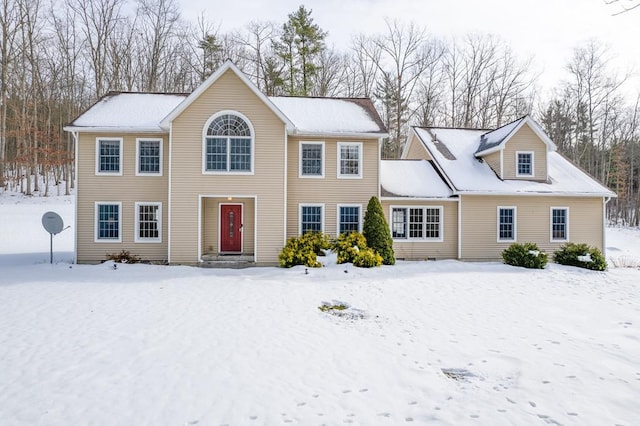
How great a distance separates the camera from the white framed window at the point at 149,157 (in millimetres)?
15164

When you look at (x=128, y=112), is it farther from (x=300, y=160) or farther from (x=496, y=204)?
(x=496, y=204)

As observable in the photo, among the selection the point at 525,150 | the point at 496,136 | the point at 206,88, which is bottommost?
the point at 525,150

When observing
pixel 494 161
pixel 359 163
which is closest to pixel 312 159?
pixel 359 163

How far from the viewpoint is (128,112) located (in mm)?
15914

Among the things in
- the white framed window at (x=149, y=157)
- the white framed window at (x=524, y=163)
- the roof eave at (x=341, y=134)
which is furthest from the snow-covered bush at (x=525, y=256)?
the white framed window at (x=149, y=157)

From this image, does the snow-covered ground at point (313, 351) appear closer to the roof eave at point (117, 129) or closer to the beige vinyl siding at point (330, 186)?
the beige vinyl siding at point (330, 186)

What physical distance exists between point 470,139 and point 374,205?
9.33 m

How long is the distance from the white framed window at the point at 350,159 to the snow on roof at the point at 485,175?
471cm

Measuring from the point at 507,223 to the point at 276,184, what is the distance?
11283 millimetres

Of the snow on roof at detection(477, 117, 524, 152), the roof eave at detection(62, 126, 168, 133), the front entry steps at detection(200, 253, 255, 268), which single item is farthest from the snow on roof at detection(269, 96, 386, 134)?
the snow on roof at detection(477, 117, 524, 152)

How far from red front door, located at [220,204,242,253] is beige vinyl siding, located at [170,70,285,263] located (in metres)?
1.74

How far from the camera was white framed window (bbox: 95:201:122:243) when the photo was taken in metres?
15.0

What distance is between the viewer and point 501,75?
3325 cm

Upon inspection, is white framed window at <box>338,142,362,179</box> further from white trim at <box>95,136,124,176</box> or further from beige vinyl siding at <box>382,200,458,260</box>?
white trim at <box>95,136,124,176</box>
